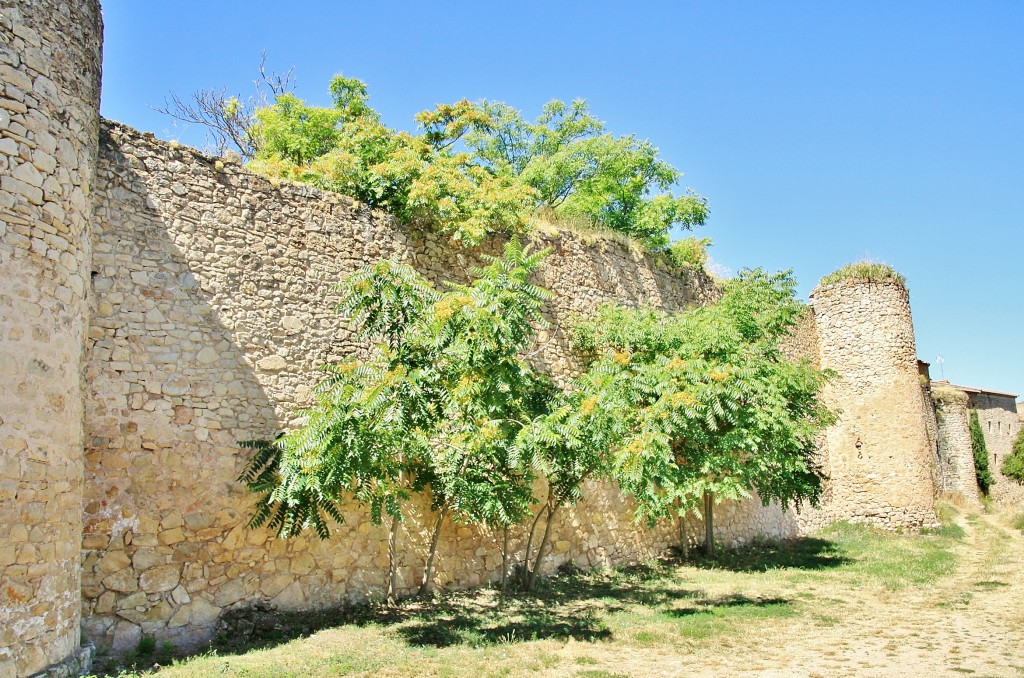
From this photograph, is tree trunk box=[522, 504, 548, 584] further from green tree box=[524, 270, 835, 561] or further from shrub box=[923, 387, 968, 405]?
shrub box=[923, 387, 968, 405]

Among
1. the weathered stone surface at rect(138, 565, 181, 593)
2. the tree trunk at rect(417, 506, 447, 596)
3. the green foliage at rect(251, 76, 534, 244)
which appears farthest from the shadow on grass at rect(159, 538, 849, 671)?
the green foliage at rect(251, 76, 534, 244)

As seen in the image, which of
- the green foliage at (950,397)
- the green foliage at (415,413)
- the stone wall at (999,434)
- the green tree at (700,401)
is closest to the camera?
the green foliage at (415,413)

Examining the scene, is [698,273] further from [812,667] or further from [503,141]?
[812,667]

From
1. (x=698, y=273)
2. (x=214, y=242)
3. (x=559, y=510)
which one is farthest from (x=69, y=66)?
(x=698, y=273)

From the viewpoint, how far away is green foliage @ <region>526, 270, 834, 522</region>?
9.93 metres

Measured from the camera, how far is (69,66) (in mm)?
7488

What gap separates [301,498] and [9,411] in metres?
3.13

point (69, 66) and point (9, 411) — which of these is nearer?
point (9, 411)

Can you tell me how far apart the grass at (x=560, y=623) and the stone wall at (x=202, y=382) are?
525 millimetres

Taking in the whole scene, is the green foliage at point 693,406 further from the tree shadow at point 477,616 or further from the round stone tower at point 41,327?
the round stone tower at point 41,327

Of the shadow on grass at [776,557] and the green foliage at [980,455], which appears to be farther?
the green foliage at [980,455]

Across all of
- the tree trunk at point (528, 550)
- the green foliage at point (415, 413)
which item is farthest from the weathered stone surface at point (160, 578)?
the tree trunk at point (528, 550)

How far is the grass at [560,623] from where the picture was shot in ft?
24.7

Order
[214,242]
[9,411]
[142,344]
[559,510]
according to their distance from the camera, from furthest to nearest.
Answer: [559,510], [214,242], [142,344], [9,411]
